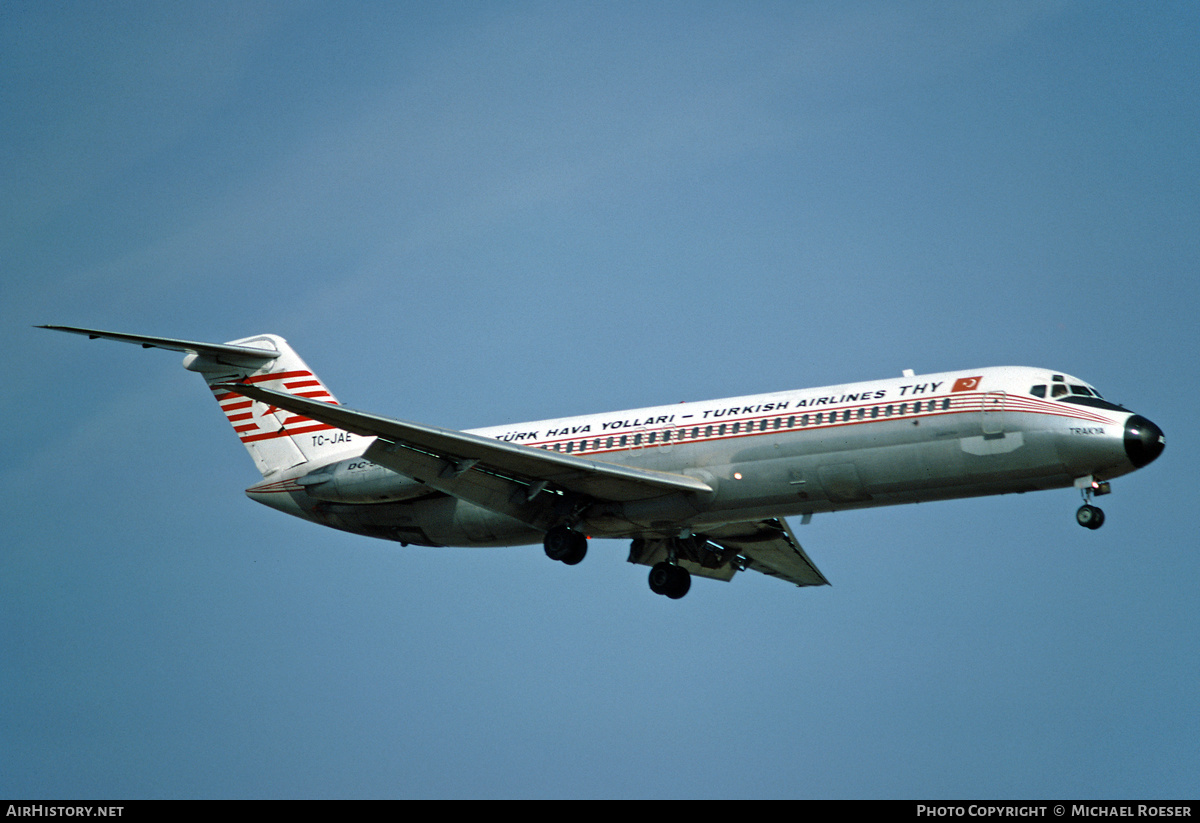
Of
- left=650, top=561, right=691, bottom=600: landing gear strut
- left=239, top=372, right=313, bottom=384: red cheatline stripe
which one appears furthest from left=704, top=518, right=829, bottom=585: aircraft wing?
left=239, top=372, right=313, bottom=384: red cheatline stripe

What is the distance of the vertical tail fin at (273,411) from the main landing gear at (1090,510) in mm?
18046

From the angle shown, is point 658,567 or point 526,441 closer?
point 526,441

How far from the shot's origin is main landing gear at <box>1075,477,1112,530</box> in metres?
29.0

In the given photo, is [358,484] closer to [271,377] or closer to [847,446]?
[271,377]

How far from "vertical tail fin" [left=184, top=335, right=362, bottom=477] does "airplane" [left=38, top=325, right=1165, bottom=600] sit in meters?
0.09

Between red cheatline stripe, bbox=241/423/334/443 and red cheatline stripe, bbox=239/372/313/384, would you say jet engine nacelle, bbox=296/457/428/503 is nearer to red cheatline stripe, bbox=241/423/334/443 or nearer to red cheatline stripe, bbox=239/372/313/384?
red cheatline stripe, bbox=241/423/334/443

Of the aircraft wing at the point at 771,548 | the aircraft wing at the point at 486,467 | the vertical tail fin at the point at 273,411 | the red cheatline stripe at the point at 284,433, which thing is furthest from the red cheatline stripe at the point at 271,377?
the aircraft wing at the point at 771,548

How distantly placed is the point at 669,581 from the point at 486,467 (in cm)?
655

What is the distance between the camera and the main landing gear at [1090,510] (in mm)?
28984

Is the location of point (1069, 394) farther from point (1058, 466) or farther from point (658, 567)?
point (658, 567)
